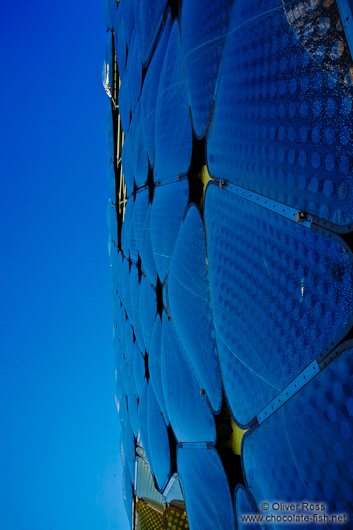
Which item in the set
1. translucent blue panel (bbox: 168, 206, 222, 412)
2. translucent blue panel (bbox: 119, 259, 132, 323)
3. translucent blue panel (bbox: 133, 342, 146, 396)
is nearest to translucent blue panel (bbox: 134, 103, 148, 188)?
translucent blue panel (bbox: 119, 259, 132, 323)

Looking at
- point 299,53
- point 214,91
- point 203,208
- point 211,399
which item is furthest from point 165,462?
point 299,53

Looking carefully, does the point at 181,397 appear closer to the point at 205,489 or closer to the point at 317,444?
the point at 205,489

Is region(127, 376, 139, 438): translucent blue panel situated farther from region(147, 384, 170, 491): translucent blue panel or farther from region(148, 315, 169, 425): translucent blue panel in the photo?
region(148, 315, 169, 425): translucent blue panel

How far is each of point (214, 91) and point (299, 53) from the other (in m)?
0.54

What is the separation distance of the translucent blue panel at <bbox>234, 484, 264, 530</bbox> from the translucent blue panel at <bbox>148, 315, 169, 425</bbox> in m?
1.13

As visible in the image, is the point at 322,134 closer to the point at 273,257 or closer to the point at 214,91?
the point at 273,257

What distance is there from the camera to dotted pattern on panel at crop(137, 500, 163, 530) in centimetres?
328

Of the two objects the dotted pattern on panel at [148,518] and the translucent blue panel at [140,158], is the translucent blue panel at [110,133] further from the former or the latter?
the dotted pattern on panel at [148,518]

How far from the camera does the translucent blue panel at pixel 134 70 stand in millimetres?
2972

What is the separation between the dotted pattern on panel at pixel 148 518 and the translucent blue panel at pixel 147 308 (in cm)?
141

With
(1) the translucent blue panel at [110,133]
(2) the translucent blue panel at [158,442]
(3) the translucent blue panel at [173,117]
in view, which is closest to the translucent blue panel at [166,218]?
(3) the translucent blue panel at [173,117]

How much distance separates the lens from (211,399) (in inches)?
66.8

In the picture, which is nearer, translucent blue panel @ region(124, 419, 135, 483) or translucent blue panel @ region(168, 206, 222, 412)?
translucent blue panel @ region(168, 206, 222, 412)

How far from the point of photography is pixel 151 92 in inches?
97.9
